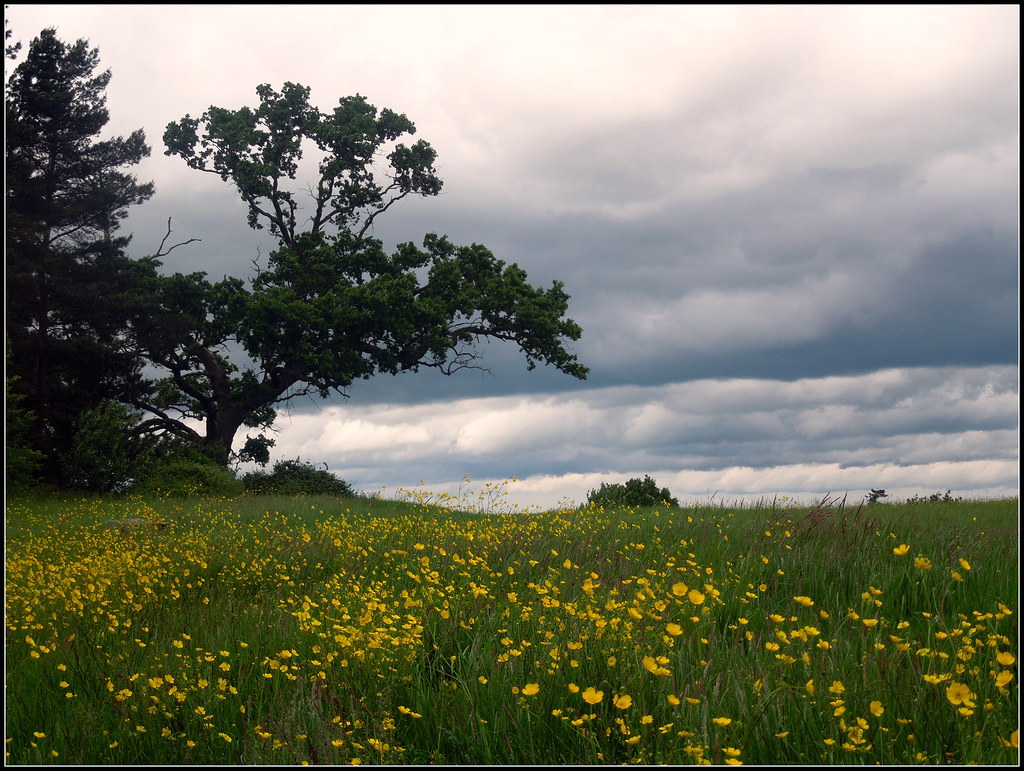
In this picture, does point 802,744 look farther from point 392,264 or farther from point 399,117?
point 399,117

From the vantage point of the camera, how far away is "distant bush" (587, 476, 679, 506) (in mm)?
18594

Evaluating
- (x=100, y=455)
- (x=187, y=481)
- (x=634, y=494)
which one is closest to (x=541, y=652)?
(x=634, y=494)

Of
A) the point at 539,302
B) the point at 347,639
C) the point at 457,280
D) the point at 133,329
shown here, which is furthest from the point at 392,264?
the point at 347,639

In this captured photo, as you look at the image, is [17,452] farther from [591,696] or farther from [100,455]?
[591,696]

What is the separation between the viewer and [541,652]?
14.5ft

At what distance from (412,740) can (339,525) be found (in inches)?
343

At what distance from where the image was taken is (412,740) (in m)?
3.89

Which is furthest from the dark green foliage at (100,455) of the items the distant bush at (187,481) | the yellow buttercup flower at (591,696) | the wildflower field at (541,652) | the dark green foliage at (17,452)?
the yellow buttercup flower at (591,696)

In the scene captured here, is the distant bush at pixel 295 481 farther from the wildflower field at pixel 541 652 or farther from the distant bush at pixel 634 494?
the wildflower field at pixel 541 652

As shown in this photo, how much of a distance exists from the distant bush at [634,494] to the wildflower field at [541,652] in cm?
880

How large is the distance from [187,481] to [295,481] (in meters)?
3.41

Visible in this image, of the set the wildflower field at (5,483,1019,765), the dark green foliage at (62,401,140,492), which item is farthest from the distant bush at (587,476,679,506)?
the dark green foliage at (62,401,140,492)

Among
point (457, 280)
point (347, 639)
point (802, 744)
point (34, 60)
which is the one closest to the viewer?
point (802, 744)

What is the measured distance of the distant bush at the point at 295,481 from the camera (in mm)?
24781
